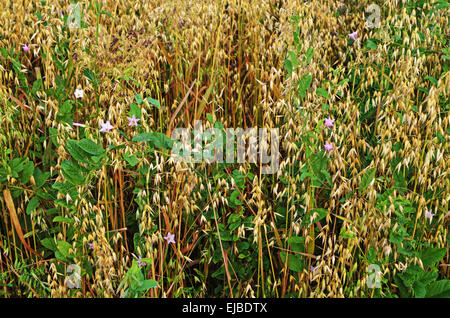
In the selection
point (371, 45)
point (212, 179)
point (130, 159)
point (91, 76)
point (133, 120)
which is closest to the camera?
point (130, 159)

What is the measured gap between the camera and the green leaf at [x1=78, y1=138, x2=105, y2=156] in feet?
5.03

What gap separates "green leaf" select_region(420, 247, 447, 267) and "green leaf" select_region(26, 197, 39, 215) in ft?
5.03

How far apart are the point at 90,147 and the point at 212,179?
1.67ft

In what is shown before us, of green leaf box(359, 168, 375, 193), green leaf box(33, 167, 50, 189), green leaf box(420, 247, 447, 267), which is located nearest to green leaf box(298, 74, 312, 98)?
green leaf box(359, 168, 375, 193)

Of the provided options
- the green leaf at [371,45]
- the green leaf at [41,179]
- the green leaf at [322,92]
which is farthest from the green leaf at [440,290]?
the green leaf at [41,179]

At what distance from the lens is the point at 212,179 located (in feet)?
5.77

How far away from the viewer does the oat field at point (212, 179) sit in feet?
5.05

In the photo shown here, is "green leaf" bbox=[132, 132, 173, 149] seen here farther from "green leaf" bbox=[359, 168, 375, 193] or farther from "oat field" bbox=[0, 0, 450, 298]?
"green leaf" bbox=[359, 168, 375, 193]

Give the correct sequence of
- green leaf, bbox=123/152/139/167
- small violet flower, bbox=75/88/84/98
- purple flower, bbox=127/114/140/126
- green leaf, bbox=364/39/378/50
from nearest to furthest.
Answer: green leaf, bbox=123/152/139/167 → purple flower, bbox=127/114/140/126 → small violet flower, bbox=75/88/84/98 → green leaf, bbox=364/39/378/50

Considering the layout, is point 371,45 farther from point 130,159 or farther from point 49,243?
point 49,243

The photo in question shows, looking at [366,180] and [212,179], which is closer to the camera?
[366,180]

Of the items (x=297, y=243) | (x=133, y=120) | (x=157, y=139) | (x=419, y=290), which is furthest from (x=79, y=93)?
(x=419, y=290)

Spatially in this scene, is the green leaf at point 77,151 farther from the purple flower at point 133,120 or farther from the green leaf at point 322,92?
the green leaf at point 322,92

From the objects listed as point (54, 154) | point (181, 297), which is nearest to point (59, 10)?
point (54, 154)
